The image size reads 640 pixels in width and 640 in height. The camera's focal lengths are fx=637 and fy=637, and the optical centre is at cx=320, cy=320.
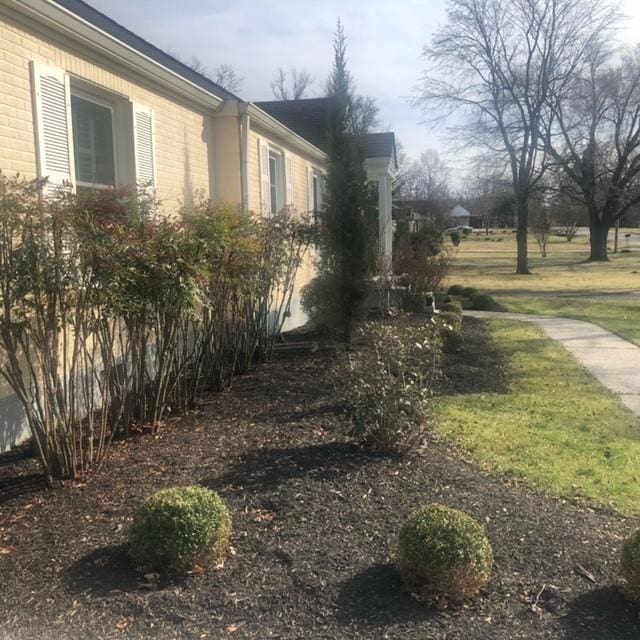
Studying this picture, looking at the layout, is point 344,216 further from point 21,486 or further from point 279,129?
point 21,486

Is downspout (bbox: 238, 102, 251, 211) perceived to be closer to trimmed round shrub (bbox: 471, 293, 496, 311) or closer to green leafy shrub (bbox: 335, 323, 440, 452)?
green leafy shrub (bbox: 335, 323, 440, 452)

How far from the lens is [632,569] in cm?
277

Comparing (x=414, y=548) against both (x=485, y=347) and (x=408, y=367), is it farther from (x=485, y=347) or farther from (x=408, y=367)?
(x=485, y=347)

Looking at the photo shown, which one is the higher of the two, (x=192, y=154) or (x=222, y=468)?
(x=192, y=154)

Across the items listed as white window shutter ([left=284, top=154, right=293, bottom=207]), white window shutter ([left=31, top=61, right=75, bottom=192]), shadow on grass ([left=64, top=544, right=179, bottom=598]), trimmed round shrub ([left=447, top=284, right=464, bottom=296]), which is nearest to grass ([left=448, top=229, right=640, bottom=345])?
trimmed round shrub ([left=447, top=284, right=464, bottom=296])

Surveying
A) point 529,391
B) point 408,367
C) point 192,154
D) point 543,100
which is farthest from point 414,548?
point 543,100

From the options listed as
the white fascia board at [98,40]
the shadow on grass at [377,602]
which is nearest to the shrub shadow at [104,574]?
the shadow on grass at [377,602]

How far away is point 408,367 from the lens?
189 inches

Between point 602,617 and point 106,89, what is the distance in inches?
229

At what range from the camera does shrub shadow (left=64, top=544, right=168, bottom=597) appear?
9.41 ft

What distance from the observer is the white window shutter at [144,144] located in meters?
6.55

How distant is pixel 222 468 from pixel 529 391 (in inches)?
152

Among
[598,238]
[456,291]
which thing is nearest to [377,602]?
[456,291]

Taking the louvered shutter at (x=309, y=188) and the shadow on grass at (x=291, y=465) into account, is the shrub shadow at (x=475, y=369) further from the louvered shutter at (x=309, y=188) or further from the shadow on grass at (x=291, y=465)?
the louvered shutter at (x=309, y=188)
